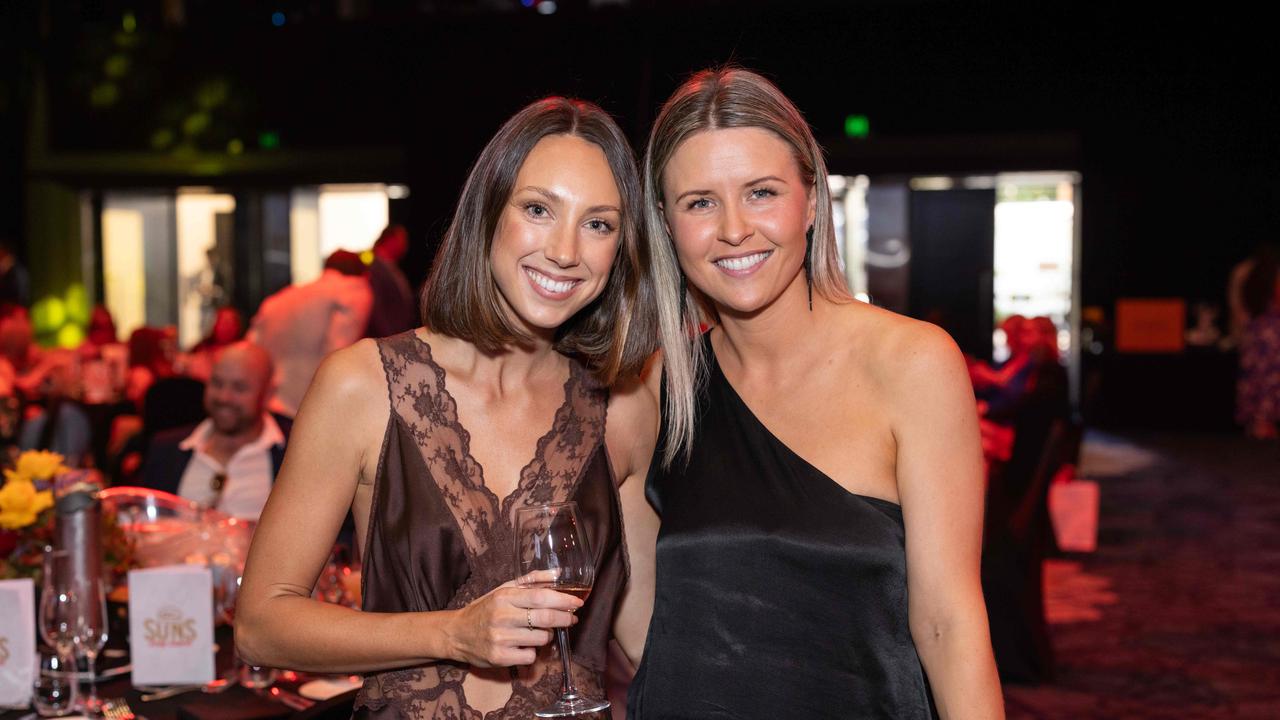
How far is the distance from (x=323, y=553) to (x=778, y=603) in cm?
74

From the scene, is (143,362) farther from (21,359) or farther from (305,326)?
(305,326)

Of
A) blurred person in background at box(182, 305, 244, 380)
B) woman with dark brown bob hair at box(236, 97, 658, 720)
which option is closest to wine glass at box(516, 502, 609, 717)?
woman with dark brown bob hair at box(236, 97, 658, 720)

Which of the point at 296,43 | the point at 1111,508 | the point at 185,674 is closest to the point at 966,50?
the point at 1111,508

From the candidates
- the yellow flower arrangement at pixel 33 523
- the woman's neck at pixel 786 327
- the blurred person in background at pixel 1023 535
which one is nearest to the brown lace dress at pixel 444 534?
the woman's neck at pixel 786 327

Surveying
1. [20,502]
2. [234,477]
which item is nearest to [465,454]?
[20,502]

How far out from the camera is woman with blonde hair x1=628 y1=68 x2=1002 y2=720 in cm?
193

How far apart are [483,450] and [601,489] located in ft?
0.72

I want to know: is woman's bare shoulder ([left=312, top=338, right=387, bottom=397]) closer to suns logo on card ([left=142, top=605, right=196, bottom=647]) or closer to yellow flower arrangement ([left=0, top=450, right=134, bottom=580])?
suns logo on card ([left=142, top=605, right=196, bottom=647])

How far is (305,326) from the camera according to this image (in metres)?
6.48

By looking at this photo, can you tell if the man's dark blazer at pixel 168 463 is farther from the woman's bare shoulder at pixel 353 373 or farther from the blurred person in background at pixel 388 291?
the blurred person in background at pixel 388 291

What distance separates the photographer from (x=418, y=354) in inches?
82.8

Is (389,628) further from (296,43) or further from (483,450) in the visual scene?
(296,43)

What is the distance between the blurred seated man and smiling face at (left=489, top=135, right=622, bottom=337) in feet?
8.96

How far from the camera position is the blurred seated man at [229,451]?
4441 mm
